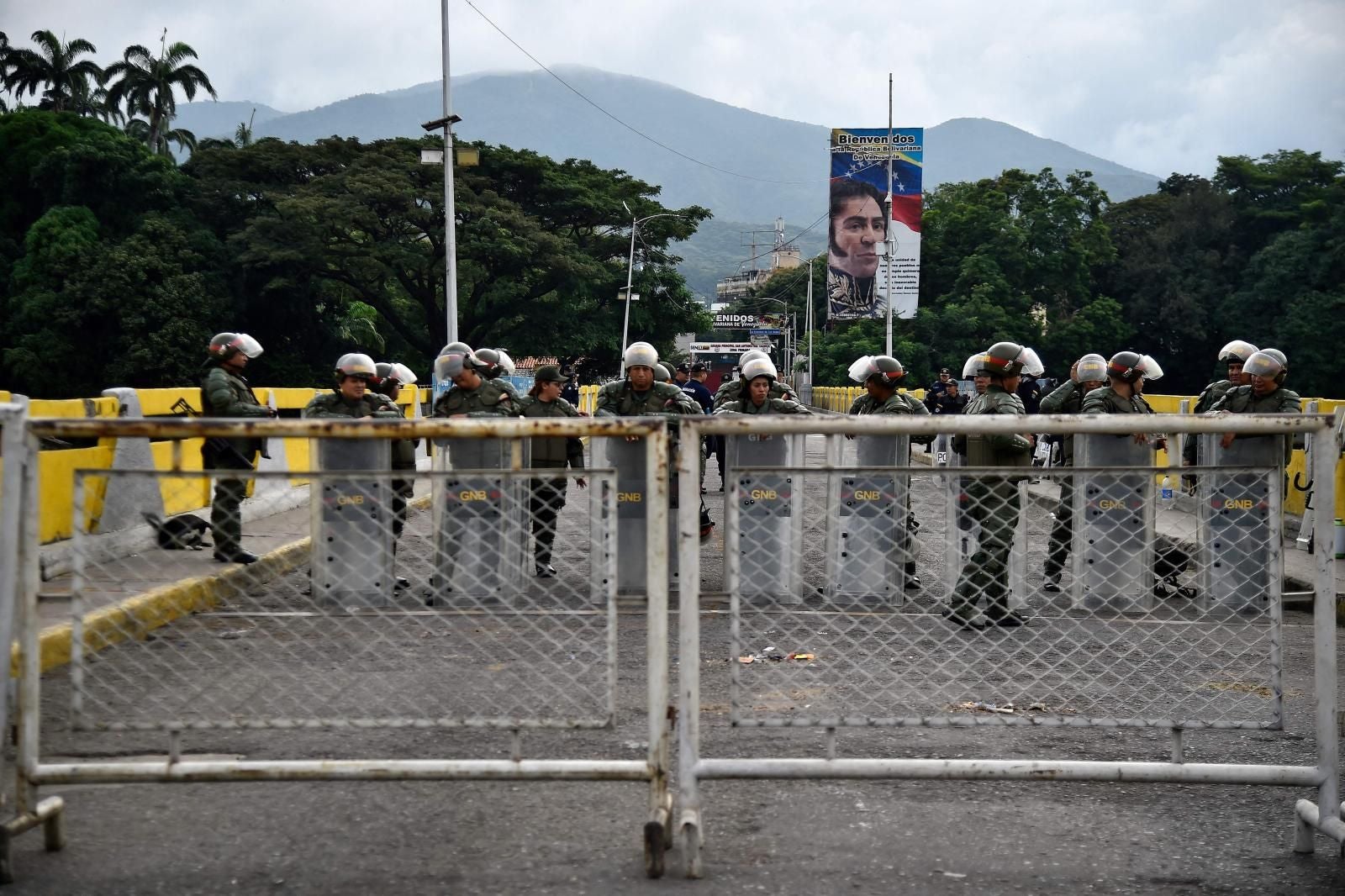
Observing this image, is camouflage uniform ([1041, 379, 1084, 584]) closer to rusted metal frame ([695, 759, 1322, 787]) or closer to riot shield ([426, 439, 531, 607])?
rusted metal frame ([695, 759, 1322, 787])

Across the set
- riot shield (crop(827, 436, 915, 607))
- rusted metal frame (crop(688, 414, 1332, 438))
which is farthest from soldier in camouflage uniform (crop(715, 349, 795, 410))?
rusted metal frame (crop(688, 414, 1332, 438))

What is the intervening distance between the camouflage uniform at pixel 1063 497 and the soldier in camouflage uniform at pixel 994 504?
323 millimetres

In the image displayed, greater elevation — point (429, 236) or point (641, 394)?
point (429, 236)

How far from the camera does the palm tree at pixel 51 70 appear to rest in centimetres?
6241

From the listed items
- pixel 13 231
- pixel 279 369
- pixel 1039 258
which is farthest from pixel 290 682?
pixel 1039 258

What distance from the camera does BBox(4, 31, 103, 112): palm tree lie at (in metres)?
62.4

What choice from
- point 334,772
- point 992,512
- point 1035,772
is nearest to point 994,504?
point 992,512

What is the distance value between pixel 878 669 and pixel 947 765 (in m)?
2.65

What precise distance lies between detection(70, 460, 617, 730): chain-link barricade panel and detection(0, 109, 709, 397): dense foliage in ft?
106

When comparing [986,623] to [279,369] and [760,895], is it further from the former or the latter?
[279,369]

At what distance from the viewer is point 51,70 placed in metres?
63.6

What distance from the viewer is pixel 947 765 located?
372 centimetres

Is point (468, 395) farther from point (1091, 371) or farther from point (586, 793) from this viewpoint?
point (586, 793)

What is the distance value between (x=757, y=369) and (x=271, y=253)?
34.9 metres
